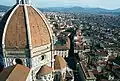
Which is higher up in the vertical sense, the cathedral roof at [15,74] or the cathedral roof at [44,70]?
the cathedral roof at [15,74]

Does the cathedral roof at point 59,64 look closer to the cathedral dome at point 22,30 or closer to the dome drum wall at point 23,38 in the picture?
the dome drum wall at point 23,38

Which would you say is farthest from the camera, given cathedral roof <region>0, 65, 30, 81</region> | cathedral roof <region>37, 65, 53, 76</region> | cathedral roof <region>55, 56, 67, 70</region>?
cathedral roof <region>55, 56, 67, 70</region>

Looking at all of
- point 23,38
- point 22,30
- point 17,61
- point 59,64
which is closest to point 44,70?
point 17,61

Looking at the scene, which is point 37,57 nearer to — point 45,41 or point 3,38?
point 45,41

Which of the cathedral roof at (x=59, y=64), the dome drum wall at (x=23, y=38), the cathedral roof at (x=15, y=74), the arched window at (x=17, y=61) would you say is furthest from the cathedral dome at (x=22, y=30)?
the cathedral roof at (x=59, y=64)

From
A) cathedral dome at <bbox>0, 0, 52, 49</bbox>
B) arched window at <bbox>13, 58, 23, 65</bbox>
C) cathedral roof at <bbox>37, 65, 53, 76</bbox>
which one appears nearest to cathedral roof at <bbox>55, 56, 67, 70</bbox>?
cathedral roof at <bbox>37, 65, 53, 76</bbox>

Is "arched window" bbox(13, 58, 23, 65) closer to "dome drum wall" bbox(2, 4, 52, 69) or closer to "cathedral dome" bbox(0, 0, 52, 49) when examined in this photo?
"dome drum wall" bbox(2, 4, 52, 69)
